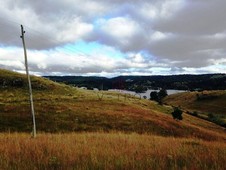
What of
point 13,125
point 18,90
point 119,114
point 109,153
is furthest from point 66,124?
point 109,153

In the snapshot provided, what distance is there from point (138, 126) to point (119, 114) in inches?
363

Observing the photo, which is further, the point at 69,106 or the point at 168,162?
the point at 69,106

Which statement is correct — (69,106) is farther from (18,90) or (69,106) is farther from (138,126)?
(18,90)

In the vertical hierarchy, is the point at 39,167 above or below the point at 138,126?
above

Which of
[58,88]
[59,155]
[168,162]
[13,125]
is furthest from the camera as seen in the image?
[58,88]

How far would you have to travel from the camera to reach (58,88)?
110 m

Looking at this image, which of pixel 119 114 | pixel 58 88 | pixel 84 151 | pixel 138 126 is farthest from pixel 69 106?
pixel 84 151

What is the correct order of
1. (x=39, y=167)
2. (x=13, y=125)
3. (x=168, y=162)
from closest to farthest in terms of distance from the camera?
(x=39, y=167) → (x=168, y=162) → (x=13, y=125)

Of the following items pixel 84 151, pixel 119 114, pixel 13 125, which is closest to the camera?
pixel 84 151

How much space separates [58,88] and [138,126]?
53246 millimetres

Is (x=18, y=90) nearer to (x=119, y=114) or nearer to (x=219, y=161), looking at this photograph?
(x=119, y=114)

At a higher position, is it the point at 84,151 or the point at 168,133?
the point at 84,151

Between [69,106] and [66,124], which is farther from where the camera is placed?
[69,106]

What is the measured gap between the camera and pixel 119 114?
2736 inches
